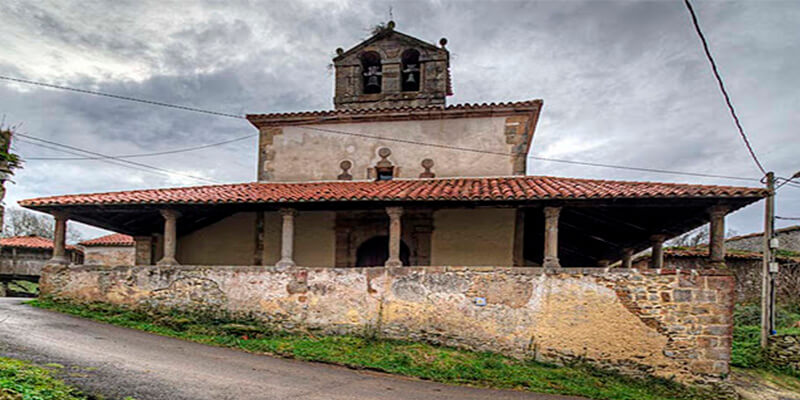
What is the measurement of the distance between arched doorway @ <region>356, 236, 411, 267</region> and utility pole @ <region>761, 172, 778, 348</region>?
8454mm

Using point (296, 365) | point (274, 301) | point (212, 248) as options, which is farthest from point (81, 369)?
point (212, 248)

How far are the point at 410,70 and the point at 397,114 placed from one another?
61.9 inches

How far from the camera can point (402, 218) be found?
11.3 m

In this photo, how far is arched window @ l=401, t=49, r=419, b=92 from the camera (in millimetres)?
13320

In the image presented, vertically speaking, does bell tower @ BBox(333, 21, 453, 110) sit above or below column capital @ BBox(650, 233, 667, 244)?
above

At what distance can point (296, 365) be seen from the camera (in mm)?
7996

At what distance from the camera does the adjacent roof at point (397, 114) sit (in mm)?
12109

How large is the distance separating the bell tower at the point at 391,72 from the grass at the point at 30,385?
30.8ft

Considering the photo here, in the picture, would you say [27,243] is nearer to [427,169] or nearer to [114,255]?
[114,255]

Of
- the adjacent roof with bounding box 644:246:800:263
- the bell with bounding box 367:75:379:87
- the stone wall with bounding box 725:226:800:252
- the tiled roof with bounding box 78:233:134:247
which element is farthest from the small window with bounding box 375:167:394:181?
the stone wall with bounding box 725:226:800:252

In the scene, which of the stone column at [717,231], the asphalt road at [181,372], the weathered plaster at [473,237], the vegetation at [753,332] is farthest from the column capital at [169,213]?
the vegetation at [753,332]

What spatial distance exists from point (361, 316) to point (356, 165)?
4.57 meters

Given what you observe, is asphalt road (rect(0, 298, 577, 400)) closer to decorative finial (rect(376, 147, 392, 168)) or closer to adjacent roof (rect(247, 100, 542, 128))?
decorative finial (rect(376, 147, 392, 168))

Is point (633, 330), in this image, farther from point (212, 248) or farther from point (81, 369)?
point (212, 248)
